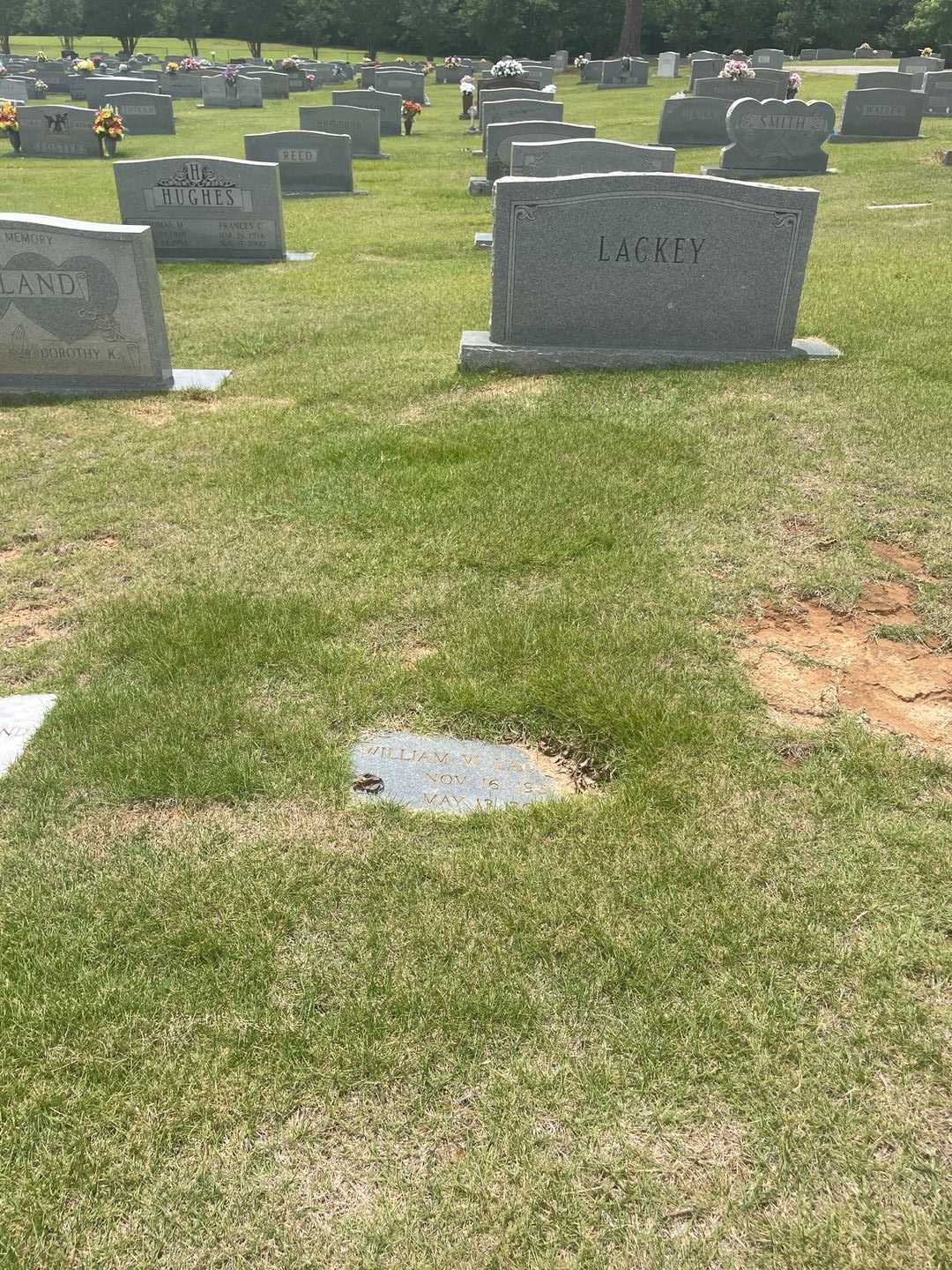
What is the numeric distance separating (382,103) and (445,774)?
27.2 meters

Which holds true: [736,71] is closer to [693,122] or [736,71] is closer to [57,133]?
[693,122]

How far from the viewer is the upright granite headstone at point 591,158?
11375 millimetres

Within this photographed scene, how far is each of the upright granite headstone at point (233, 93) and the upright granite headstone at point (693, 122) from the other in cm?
2086

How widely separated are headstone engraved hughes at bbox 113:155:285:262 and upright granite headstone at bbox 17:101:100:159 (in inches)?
551

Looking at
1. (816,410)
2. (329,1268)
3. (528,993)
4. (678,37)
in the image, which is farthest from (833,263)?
(678,37)

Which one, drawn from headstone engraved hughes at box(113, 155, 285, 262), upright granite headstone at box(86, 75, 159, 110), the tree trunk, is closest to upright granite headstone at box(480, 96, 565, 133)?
headstone engraved hughes at box(113, 155, 285, 262)

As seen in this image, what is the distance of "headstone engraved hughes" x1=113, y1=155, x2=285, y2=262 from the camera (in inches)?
439

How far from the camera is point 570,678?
350cm

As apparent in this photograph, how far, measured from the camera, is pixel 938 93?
2502cm

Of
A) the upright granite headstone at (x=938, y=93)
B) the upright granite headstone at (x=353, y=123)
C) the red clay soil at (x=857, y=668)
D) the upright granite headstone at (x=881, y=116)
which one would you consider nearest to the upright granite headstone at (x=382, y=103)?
the upright granite headstone at (x=353, y=123)

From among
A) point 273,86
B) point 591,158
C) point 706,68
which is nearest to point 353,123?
point 591,158

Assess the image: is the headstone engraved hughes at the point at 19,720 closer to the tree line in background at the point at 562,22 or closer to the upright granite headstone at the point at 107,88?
the upright granite headstone at the point at 107,88

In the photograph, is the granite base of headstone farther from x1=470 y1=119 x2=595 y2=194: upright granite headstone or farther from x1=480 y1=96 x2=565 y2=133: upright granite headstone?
x1=480 y1=96 x2=565 y2=133: upright granite headstone

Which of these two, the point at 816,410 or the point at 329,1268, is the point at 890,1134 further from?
the point at 816,410
